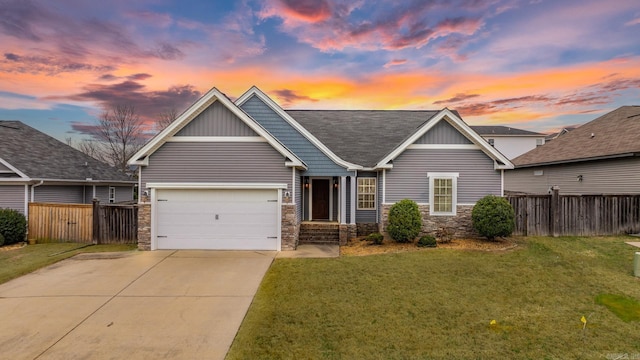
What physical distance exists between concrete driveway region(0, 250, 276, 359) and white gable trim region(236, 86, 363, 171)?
17.5 ft

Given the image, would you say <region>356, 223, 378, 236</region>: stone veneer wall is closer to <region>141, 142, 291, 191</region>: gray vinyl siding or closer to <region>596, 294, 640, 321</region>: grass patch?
<region>141, 142, 291, 191</region>: gray vinyl siding

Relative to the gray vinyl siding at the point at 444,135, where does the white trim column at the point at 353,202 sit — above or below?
below

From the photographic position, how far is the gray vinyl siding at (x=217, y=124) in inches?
468

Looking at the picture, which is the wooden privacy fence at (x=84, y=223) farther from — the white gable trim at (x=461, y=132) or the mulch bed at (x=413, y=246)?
the white gable trim at (x=461, y=132)

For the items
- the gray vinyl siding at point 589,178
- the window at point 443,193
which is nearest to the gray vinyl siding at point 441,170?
the window at point 443,193

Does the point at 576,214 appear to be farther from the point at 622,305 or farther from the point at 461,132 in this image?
the point at 622,305

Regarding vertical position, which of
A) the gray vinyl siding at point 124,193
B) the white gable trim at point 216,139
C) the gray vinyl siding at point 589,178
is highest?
the white gable trim at point 216,139

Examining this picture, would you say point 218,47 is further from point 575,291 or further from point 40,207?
point 575,291

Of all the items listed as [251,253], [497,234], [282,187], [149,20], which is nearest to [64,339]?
[251,253]

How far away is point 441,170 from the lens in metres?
13.5

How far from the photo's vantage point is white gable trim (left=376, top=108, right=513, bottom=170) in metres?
13.1

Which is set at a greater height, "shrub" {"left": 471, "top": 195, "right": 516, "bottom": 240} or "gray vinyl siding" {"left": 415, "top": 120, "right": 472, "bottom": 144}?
"gray vinyl siding" {"left": 415, "top": 120, "right": 472, "bottom": 144}

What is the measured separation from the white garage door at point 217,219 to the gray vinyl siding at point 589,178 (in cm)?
1550

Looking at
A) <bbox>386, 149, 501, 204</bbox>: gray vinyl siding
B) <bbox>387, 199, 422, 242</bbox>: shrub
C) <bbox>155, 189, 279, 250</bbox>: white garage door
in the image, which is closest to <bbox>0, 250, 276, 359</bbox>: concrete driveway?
<bbox>155, 189, 279, 250</bbox>: white garage door
